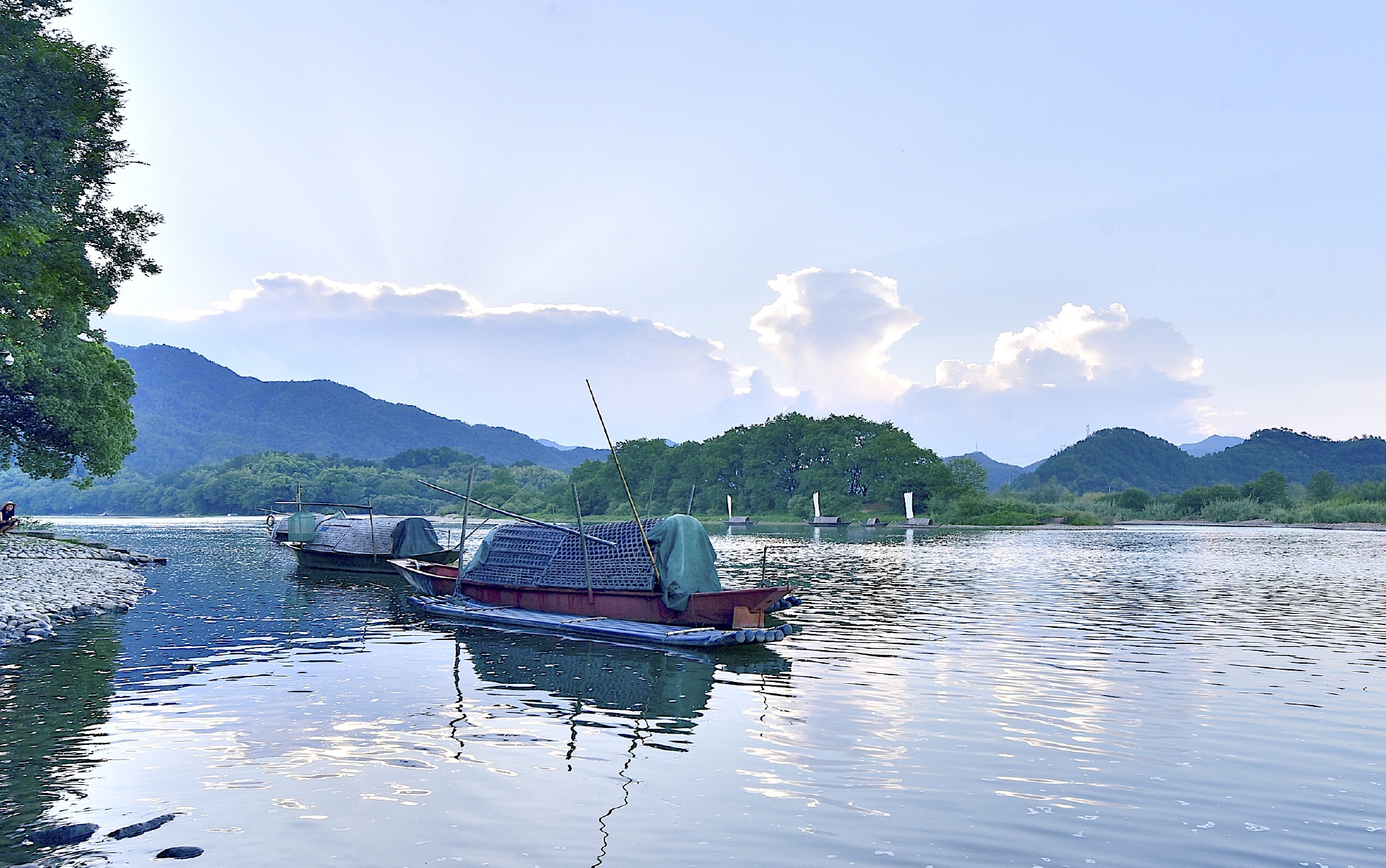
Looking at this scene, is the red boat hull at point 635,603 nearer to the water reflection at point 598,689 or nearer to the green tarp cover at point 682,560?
the green tarp cover at point 682,560

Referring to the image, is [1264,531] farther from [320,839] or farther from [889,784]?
[320,839]

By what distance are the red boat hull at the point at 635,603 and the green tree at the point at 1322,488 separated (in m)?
138

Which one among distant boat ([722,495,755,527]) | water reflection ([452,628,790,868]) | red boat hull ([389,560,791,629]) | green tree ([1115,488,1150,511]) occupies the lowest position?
water reflection ([452,628,790,868])

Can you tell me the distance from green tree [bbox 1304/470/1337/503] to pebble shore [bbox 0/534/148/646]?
151 m

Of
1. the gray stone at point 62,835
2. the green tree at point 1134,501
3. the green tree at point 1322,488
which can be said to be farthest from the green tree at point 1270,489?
the gray stone at point 62,835

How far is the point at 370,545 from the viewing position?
4916cm

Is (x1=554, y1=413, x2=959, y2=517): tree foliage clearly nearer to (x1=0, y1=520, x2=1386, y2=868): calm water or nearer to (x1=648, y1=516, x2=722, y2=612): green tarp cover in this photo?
(x1=0, y1=520, x2=1386, y2=868): calm water

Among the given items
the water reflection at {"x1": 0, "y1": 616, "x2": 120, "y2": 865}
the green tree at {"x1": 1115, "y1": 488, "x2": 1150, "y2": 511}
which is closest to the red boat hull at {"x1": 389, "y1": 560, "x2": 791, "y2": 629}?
the water reflection at {"x1": 0, "y1": 616, "x2": 120, "y2": 865}

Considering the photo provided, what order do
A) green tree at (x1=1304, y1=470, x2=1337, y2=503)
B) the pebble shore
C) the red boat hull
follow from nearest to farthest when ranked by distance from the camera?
1. the red boat hull
2. the pebble shore
3. green tree at (x1=1304, y1=470, x2=1337, y2=503)

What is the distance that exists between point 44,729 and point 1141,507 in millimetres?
150294

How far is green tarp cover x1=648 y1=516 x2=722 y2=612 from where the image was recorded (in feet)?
87.7

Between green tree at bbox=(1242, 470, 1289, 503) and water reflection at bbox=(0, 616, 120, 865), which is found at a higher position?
green tree at bbox=(1242, 470, 1289, 503)

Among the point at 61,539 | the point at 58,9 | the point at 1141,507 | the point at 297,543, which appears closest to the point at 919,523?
the point at 1141,507

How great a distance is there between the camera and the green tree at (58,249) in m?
28.1
